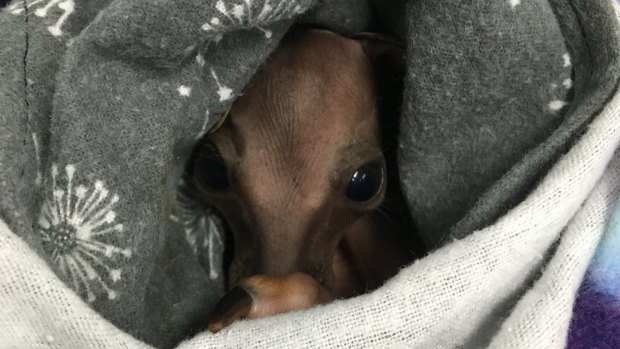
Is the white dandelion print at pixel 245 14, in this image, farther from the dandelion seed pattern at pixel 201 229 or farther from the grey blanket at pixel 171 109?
the dandelion seed pattern at pixel 201 229

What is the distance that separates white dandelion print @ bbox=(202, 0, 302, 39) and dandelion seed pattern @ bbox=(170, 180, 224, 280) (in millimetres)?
332

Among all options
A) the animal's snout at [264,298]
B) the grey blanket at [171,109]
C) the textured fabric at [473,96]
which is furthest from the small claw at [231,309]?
the textured fabric at [473,96]

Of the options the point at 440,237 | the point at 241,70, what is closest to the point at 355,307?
the point at 440,237

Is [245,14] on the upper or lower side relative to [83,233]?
upper

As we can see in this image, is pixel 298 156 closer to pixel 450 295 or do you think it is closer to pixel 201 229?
pixel 201 229

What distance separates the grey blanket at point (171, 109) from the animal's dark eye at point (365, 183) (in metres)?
0.09

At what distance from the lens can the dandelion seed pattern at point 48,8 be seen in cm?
82

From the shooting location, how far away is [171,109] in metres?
0.85

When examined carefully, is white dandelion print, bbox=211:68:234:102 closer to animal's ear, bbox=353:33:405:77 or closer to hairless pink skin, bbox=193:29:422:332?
hairless pink skin, bbox=193:29:422:332

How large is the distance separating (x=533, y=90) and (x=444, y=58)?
0.33 ft

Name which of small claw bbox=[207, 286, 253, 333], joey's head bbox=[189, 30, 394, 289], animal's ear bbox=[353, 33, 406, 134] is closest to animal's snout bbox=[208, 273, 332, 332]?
small claw bbox=[207, 286, 253, 333]

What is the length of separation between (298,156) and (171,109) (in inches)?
7.1

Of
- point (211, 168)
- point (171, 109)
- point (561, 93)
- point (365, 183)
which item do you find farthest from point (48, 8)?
point (561, 93)

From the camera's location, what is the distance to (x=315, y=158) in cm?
97
